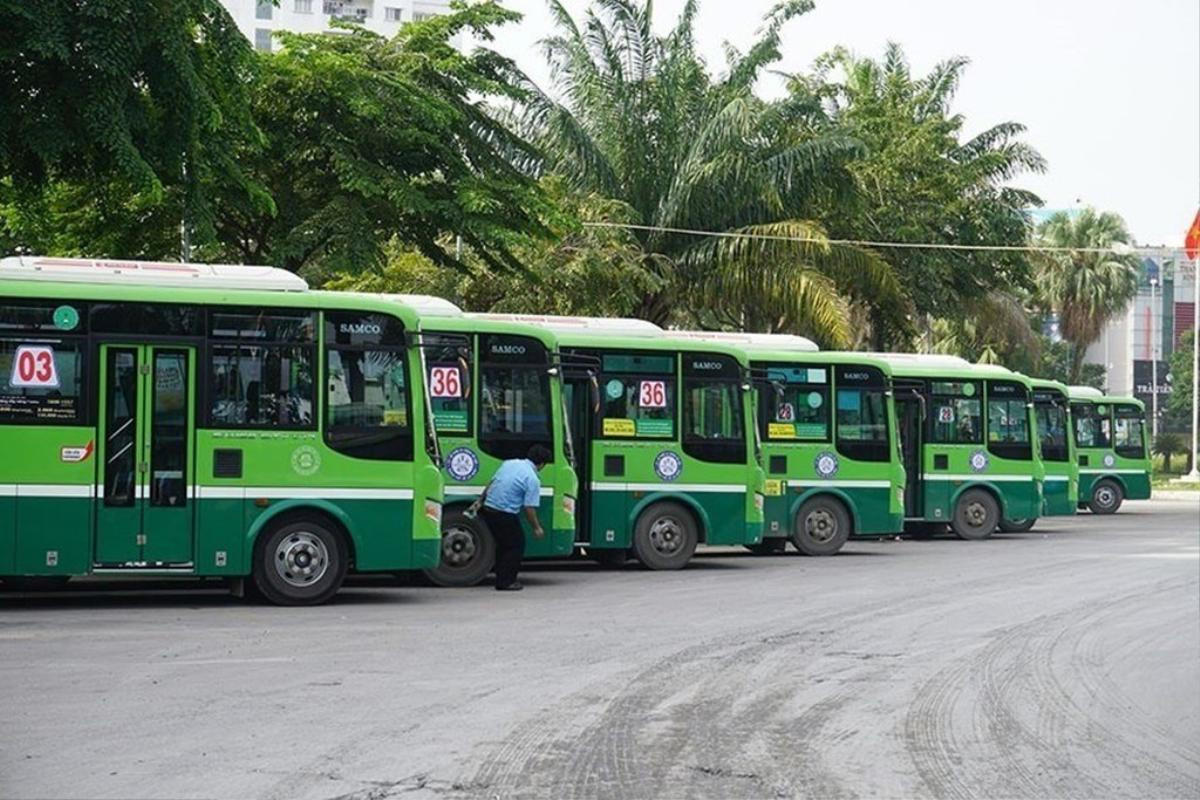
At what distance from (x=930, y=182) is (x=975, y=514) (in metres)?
13.3

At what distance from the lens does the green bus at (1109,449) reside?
133 ft

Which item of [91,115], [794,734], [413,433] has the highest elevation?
[91,115]

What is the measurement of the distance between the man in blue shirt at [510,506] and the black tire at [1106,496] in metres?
26.1

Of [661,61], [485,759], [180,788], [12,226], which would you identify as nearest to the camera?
[180,788]

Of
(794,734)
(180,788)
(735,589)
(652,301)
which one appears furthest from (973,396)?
(180,788)

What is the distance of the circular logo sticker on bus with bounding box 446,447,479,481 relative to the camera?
19406 millimetres

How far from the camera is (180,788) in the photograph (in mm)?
8141

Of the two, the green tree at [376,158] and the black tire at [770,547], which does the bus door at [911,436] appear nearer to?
the black tire at [770,547]

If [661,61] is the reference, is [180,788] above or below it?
below

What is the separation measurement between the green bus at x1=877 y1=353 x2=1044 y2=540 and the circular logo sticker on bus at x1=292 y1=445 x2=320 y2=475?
15.0 metres

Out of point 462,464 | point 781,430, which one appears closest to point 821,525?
point 781,430

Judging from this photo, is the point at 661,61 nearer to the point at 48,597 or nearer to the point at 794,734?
the point at 48,597

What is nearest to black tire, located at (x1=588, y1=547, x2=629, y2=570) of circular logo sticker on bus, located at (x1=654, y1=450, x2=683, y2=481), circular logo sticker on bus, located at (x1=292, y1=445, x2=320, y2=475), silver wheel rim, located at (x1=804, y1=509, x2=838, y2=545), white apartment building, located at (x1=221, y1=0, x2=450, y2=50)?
circular logo sticker on bus, located at (x1=654, y1=450, x2=683, y2=481)

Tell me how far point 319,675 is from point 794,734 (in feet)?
11.3
